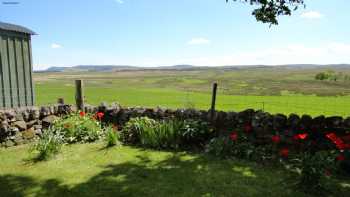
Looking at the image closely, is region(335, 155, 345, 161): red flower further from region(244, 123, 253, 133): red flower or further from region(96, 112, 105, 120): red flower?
region(96, 112, 105, 120): red flower

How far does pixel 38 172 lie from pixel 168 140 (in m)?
2.84

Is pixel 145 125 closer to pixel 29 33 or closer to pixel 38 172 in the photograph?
pixel 38 172

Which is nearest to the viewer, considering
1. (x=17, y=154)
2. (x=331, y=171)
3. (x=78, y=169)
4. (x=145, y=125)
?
(x=331, y=171)

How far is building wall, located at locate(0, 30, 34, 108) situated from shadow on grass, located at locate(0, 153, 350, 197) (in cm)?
356

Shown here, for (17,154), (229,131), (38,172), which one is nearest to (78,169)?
(38,172)

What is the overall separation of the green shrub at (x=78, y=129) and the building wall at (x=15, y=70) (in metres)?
1.38

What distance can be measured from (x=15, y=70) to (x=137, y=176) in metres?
5.34

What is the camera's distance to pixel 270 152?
20.9 ft

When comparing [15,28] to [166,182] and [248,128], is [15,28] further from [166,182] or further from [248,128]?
[248,128]

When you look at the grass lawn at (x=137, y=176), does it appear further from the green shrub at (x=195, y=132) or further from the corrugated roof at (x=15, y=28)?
the corrugated roof at (x=15, y=28)

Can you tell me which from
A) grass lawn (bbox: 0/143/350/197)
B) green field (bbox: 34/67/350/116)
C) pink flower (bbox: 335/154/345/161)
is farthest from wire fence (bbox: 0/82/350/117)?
pink flower (bbox: 335/154/345/161)

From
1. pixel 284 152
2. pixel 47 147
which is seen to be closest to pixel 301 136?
pixel 284 152

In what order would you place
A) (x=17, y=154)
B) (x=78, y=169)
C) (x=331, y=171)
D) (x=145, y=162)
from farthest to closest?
(x=17, y=154), (x=145, y=162), (x=78, y=169), (x=331, y=171)

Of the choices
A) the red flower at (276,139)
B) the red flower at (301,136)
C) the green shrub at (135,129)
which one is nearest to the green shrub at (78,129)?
the green shrub at (135,129)
